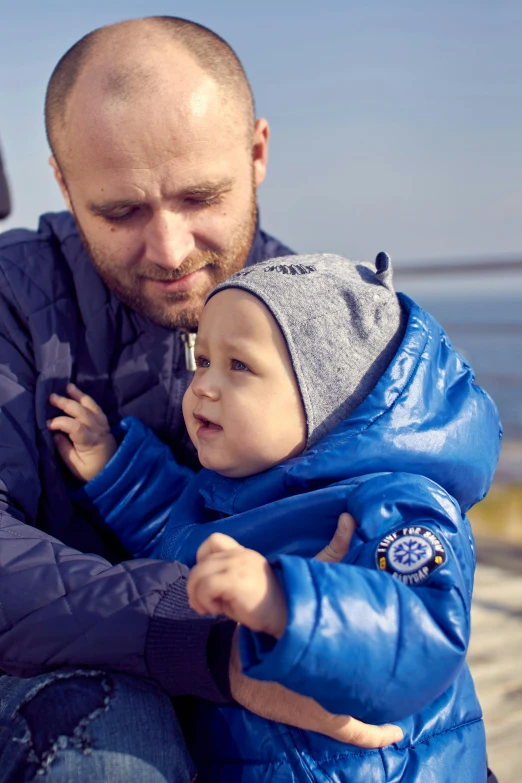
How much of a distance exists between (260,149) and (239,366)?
0.89 m

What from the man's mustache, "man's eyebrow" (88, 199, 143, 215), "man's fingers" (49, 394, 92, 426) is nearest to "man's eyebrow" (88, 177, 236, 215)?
"man's eyebrow" (88, 199, 143, 215)

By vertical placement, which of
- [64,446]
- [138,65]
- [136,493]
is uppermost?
[138,65]

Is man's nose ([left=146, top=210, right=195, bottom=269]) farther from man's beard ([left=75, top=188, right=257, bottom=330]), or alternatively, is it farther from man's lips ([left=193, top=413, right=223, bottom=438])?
man's lips ([left=193, top=413, right=223, bottom=438])

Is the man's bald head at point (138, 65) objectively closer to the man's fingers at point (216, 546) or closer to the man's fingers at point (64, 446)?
the man's fingers at point (64, 446)

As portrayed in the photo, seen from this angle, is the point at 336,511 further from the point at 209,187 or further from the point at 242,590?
the point at 209,187

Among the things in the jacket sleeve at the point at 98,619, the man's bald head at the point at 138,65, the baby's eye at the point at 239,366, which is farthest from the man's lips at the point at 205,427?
the man's bald head at the point at 138,65

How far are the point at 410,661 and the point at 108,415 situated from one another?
41.7 inches

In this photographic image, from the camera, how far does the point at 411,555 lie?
1104mm

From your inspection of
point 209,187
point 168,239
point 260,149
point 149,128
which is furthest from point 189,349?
point 260,149

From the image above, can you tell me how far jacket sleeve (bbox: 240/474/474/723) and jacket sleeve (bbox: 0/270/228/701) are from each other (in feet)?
0.80

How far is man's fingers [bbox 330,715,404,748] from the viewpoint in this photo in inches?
46.3

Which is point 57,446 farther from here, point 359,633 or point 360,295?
point 359,633

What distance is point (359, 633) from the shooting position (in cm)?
100

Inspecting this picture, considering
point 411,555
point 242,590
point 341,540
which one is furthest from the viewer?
point 341,540
